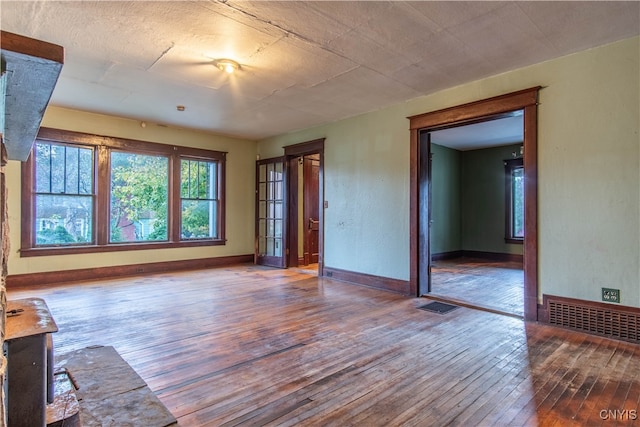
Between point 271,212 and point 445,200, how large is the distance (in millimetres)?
4296

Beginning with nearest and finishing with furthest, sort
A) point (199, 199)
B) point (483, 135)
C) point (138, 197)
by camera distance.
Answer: point (138, 197) → point (199, 199) → point (483, 135)

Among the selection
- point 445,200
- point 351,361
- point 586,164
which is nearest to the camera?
point 351,361

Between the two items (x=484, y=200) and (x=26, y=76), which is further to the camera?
(x=484, y=200)

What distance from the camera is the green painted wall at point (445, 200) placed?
8.14 metres

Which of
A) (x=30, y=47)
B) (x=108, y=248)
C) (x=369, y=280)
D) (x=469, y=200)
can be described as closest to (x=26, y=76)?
(x=30, y=47)

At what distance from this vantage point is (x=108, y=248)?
226 inches

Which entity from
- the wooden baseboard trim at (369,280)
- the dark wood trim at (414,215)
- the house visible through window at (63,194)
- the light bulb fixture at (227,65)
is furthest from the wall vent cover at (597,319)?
the house visible through window at (63,194)

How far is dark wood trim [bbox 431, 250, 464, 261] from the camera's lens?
8.04 metres

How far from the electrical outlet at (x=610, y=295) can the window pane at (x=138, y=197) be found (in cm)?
637

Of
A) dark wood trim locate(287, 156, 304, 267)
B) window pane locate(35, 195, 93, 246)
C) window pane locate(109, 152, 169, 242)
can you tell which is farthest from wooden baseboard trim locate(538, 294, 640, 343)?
window pane locate(35, 195, 93, 246)

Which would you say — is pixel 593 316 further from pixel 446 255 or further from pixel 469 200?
pixel 469 200

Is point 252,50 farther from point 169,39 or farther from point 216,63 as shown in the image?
point 169,39

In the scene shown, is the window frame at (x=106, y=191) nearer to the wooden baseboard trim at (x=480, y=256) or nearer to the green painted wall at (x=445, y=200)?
the green painted wall at (x=445, y=200)

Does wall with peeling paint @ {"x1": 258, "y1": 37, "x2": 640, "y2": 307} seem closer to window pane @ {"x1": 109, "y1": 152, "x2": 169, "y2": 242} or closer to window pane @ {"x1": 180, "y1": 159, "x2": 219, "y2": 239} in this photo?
window pane @ {"x1": 180, "y1": 159, "x2": 219, "y2": 239}
